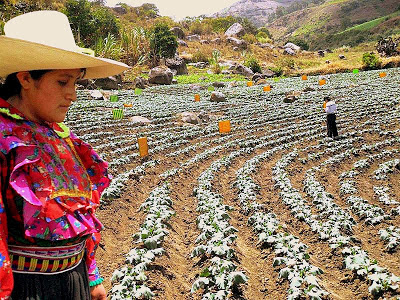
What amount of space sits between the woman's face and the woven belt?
0.60 metres

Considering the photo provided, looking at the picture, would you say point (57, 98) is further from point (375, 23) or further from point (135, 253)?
point (375, 23)

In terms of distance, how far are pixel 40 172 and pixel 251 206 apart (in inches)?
214

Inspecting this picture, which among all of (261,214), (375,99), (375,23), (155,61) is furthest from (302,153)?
(375,23)

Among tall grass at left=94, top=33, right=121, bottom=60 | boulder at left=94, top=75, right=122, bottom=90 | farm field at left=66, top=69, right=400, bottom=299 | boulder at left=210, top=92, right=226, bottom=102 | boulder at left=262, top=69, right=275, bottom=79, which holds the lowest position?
farm field at left=66, top=69, right=400, bottom=299

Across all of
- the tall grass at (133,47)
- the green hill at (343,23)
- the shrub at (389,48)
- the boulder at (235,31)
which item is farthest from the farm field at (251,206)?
the green hill at (343,23)

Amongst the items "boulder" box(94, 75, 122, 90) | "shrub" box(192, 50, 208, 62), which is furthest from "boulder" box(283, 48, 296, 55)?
"boulder" box(94, 75, 122, 90)

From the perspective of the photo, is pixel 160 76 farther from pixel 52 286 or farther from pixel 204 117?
pixel 52 286

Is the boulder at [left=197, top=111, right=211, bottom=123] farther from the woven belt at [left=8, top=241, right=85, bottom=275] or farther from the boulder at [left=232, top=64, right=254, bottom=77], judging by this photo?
the boulder at [left=232, top=64, right=254, bottom=77]

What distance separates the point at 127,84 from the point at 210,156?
57.8ft

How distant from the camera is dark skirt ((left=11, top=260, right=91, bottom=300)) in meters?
1.62

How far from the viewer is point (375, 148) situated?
36.3 ft

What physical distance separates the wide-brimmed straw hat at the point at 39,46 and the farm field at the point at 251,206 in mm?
2812

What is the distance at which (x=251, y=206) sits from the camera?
679 cm

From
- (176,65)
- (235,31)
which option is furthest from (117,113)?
(235,31)
